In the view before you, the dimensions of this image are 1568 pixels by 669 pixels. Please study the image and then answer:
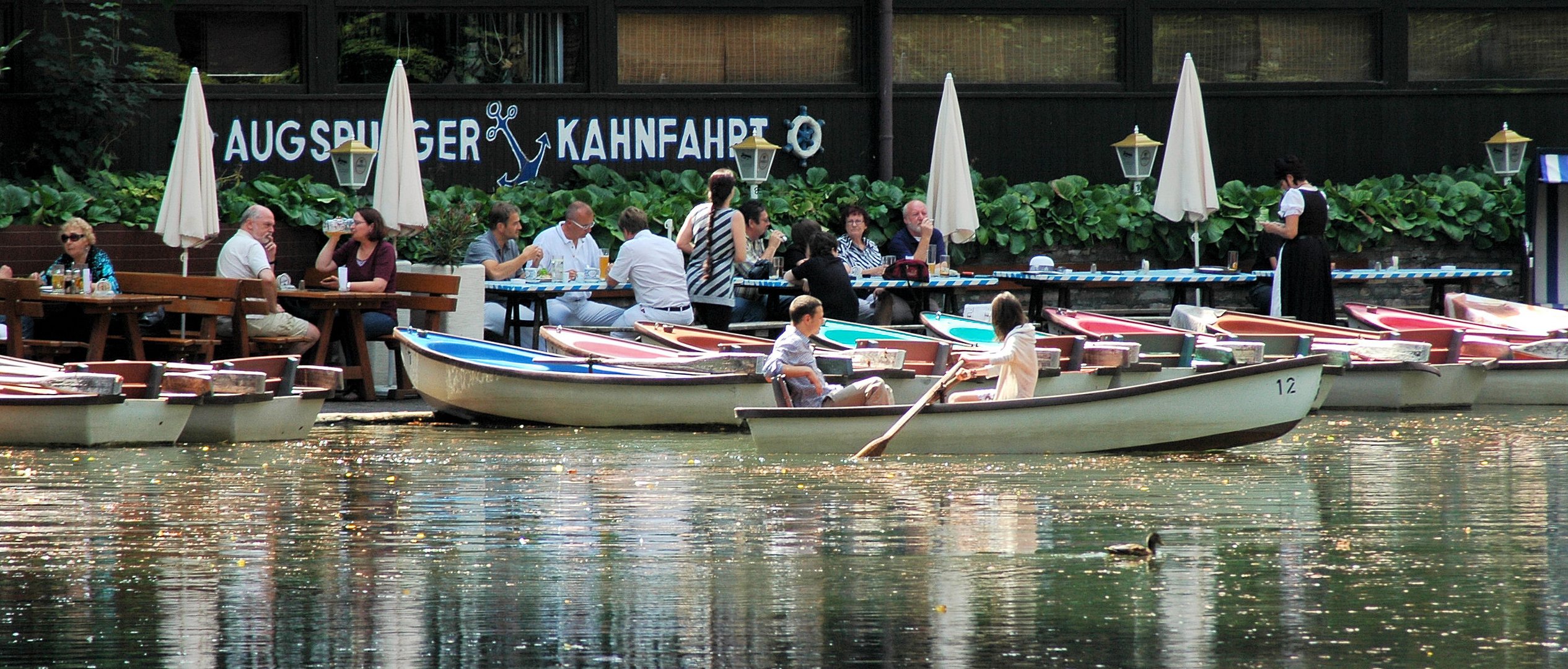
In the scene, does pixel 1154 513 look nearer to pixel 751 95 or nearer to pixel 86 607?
pixel 86 607

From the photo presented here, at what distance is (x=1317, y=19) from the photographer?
21.5 m

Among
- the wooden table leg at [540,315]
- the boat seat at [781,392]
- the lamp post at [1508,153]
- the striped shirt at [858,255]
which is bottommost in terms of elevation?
the boat seat at [781,392]

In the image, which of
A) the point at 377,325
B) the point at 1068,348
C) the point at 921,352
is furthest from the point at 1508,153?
the point at 377,325

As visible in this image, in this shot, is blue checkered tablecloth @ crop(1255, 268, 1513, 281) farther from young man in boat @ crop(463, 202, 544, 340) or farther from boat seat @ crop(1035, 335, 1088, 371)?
young man in boat @ crop(463, 202, 544, 340)

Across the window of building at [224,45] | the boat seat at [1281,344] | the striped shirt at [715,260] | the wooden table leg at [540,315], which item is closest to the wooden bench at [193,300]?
the wooden table leg at [540,315]

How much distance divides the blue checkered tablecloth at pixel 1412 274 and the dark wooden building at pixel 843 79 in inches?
105

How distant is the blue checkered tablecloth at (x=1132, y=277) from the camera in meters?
17.6

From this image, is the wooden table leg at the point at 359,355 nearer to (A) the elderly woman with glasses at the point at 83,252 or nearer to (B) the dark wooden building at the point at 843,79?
(A) the elderly woman with glasses at the point at 83,252

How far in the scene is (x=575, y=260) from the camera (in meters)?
16.8

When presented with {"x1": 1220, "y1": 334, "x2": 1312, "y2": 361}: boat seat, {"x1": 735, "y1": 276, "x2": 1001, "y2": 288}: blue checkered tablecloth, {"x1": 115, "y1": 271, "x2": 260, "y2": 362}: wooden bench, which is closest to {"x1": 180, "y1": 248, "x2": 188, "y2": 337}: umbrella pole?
{"x1": 115, "y1": 271, "x2": 260, "y2": 362}: wooden bench

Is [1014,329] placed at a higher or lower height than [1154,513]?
higher

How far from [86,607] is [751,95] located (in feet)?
44.9

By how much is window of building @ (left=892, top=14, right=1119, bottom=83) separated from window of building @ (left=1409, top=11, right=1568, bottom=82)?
3411 millimetres

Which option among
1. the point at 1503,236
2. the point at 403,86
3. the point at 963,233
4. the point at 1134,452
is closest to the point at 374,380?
the point at 403,86
